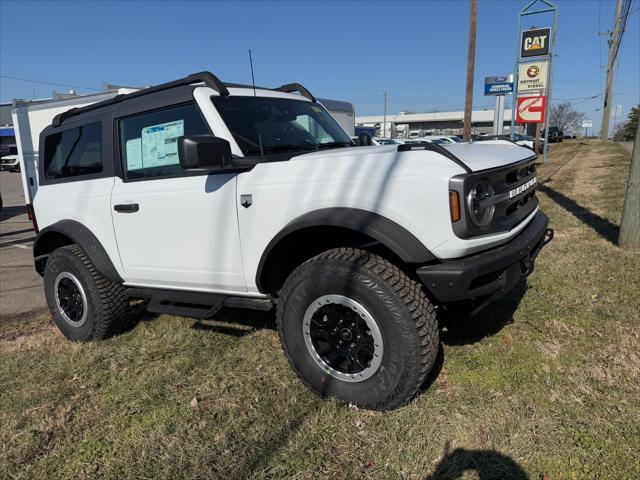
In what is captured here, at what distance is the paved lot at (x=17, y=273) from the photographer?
5617 mm

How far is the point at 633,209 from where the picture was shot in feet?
18.2

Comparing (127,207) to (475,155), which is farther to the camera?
(127,207)

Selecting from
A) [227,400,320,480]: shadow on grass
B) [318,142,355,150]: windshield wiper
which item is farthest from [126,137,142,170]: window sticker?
[227,400,320,480]: shadow on grass

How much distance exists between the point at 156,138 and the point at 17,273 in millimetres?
4831

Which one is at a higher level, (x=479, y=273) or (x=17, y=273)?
(x=479, y=273)

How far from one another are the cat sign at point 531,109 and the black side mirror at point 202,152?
1811 centimetres

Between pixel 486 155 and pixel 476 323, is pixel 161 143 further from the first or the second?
pixel 476 323

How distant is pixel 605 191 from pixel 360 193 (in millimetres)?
9359

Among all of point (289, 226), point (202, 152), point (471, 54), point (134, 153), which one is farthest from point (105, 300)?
point (471, 54)

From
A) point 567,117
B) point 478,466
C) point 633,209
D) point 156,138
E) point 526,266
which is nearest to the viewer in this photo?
point 478,466

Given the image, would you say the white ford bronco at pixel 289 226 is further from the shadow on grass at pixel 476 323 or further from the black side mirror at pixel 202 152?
the shadow on grass at pixel 476 323

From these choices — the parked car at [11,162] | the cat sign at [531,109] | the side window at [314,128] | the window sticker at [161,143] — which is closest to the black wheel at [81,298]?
the window sticker at [161,143]

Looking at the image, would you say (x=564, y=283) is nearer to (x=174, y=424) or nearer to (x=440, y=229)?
(x=440, y=229)

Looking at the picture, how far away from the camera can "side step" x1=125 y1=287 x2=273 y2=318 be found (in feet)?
11.0
